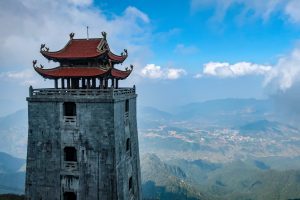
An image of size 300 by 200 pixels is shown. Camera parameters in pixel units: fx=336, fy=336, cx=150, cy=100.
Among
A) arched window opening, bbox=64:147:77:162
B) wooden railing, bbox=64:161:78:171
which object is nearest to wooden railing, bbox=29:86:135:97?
arched window opening, bbox=64:147:77:162

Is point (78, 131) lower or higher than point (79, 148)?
higher

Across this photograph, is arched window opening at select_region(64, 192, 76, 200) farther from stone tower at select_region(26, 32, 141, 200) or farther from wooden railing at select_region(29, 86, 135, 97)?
wooden railing at select_region(29, 86, 135, 97)

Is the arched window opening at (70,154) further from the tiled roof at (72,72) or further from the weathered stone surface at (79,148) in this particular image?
the tiled roof at (72,72)

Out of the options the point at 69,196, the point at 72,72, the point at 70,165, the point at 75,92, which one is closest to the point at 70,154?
the point at 70,165

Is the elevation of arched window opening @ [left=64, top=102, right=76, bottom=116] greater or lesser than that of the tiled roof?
lesser

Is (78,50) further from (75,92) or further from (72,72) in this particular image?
(75,92)

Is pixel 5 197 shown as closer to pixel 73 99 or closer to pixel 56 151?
pixel 56 151
